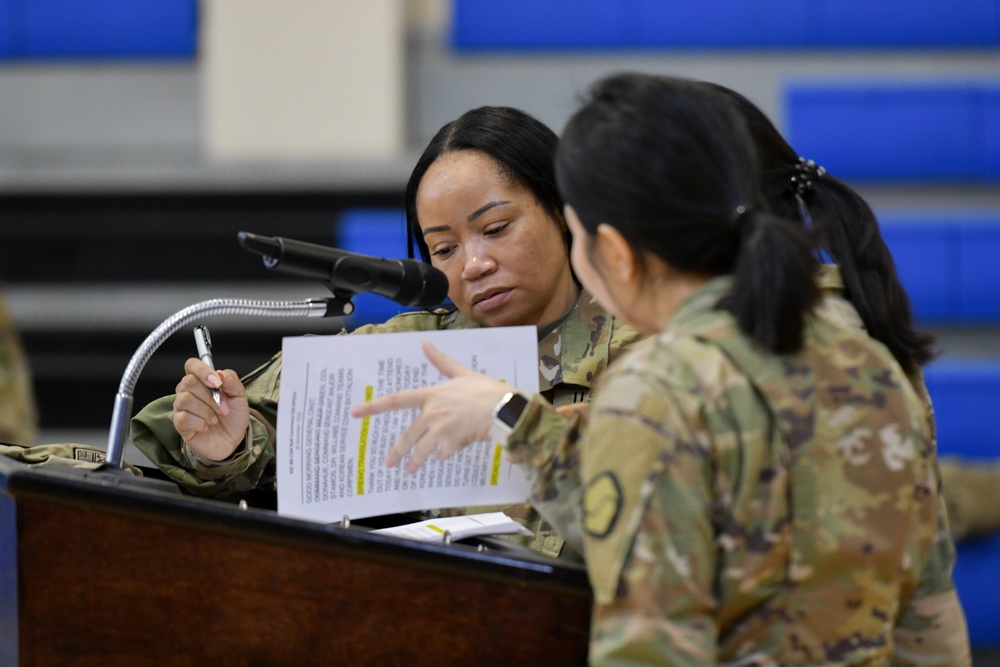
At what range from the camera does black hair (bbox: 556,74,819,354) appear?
38.0 inches

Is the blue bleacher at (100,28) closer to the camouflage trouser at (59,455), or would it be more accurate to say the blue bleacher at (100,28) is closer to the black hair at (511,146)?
the black hair at (511,146)

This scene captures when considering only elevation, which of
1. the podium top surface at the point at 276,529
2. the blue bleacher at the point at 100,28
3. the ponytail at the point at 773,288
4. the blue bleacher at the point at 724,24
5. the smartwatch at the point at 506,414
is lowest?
the podium top surface at the point at 276,529

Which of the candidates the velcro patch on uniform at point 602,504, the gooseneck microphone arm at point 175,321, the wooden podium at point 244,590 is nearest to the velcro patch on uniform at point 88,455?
the gooseneck microphone arm at point 175,321

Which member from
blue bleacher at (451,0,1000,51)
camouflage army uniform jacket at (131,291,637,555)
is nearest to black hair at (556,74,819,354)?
camouflage army uniform jacket at (131,291,637,555)

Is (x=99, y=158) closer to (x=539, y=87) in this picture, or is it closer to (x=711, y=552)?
(x=539, y=87)

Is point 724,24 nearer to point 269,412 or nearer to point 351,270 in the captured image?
point 269,412

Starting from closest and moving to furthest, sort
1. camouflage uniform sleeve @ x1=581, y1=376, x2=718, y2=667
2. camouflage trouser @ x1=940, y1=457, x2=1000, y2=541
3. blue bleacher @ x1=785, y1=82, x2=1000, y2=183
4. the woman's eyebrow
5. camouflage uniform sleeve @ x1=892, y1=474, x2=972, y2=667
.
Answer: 1. camouflage uniform sleeve @ x1=581, y1=376, x2=718, y2=667
2. camouflage uniform sleeve @ x1=892, y1=474, x2=972, y2=667
3. the woman's eyebrow
4. camouflage trouser @ x1=940, y1=457, x2=1000, y2=541
5. blue bleacher @ x1=785, y1=82, x2=1000, y2=183

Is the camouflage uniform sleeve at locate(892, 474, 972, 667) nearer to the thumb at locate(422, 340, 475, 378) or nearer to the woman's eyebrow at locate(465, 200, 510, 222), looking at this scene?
the thumb at locate(422, 340, 475, 378)

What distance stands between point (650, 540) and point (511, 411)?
0.23m

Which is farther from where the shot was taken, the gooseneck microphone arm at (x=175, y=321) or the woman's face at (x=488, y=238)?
the woman's face at (x=488, y=238)

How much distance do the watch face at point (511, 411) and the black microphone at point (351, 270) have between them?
25 centimetres

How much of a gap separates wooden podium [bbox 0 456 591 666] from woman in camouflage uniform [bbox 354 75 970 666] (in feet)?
0.33

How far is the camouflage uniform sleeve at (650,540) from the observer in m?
0.90

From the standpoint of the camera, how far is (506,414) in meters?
1.09
